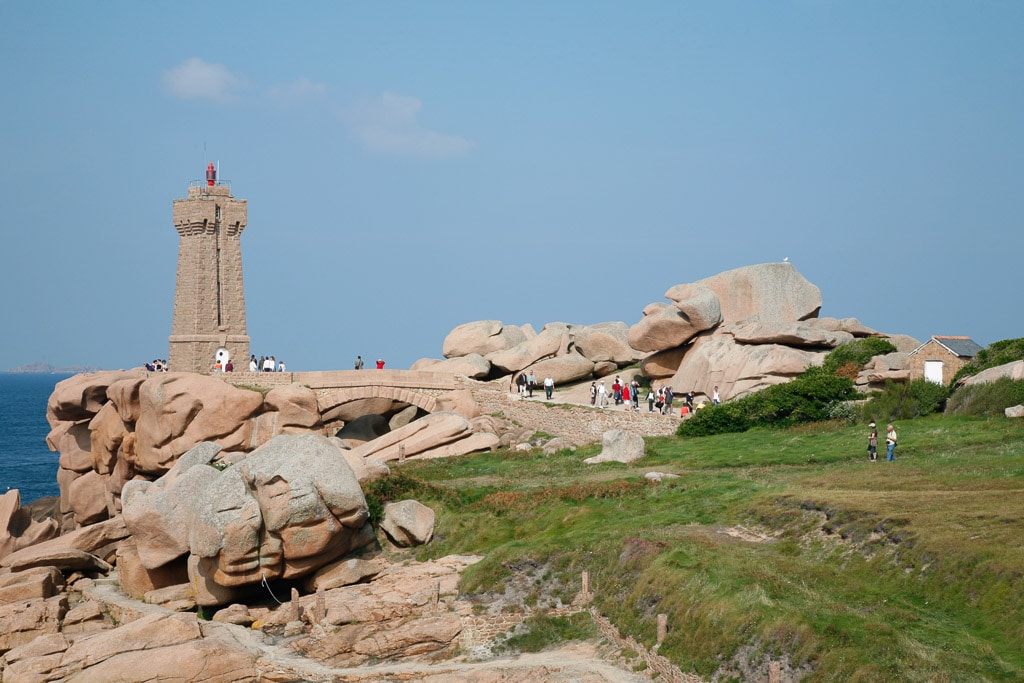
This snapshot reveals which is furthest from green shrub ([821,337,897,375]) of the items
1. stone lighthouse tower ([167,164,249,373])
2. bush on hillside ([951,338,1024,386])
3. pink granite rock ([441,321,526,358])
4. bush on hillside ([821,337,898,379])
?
stone lighthouse tower ([167,164,249,373])

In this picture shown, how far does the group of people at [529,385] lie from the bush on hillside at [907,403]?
15.1 metres

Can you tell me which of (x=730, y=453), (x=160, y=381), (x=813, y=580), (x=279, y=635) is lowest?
(x=279, y=635)

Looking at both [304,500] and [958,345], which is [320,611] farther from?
[958,345]

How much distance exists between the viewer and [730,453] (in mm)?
37719

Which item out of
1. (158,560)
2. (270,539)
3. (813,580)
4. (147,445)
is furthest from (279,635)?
(147,445)

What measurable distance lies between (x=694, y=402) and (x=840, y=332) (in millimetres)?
7928

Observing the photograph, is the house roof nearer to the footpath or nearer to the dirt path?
the footpath

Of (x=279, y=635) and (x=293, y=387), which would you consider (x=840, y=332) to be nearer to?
(x=293, y=387)

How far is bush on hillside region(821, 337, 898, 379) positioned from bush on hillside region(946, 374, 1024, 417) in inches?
225

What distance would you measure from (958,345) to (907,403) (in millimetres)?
4145

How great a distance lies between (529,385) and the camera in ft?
182

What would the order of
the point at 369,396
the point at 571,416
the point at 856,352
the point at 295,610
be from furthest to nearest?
the point at 369,396 → the point at 856,352 → the point at 571,416 → the point at 295,610

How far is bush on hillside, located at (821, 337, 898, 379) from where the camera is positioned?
4594cm

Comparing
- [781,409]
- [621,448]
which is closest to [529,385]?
[781,409]
